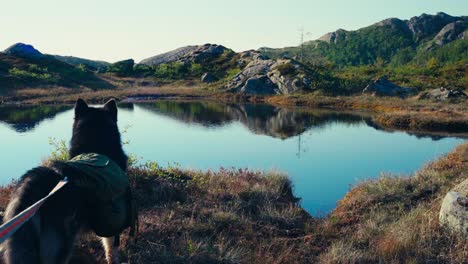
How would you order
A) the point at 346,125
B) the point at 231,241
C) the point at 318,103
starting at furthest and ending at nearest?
the point at 318,103 < the point at 346,125 < the point at 231,241

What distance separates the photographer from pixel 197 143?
21.4m

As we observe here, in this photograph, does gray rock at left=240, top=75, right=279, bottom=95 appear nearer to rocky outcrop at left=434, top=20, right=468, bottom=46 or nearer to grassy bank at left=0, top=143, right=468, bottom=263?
grassy bank at left=0, top=143, right=468, bottom=263

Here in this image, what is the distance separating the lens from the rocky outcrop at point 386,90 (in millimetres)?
45388

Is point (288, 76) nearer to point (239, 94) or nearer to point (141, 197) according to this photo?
point (239, 94)

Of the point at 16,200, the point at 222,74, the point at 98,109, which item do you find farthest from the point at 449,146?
the point at 222,74

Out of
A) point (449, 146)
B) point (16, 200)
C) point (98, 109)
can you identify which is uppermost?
point (98, 109)

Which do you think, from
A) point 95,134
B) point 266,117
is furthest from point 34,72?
point 95,134

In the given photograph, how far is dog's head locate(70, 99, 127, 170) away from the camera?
5223mm

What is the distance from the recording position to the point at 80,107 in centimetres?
539

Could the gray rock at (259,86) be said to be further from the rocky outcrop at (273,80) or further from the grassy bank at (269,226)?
the grassy bank at (269,226)

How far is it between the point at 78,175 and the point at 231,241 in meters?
3.05

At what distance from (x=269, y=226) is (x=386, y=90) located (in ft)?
143

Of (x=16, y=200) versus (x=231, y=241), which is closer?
(x=16, y=200)

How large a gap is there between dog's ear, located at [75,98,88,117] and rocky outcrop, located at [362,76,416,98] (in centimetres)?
4456
